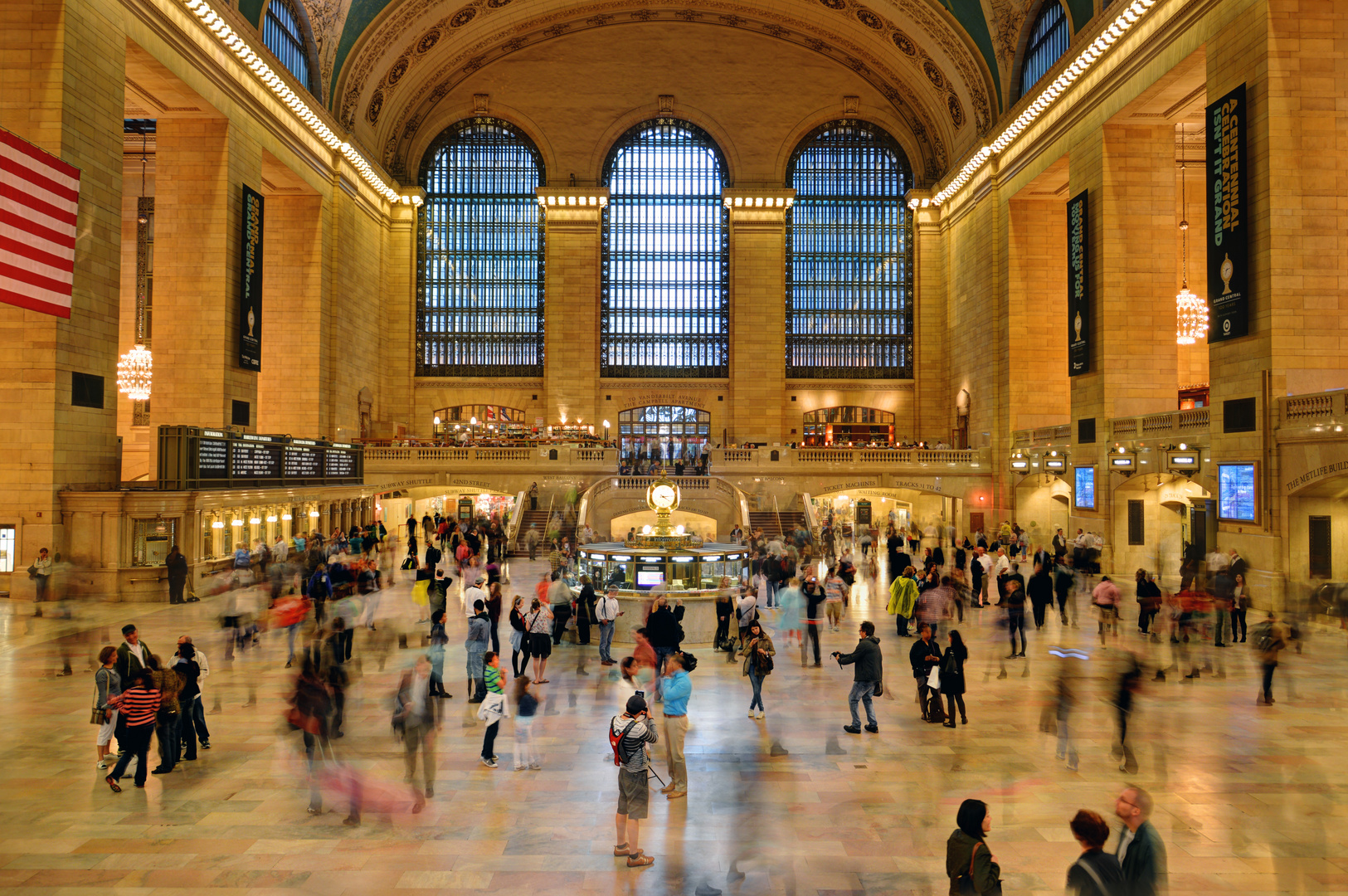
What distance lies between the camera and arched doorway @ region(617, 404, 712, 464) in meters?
45.7

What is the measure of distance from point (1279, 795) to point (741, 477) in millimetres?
26019

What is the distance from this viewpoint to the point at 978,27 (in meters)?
34.5

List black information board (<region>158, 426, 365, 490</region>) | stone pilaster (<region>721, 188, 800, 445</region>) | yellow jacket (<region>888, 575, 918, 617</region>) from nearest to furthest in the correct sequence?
yellow jacket (<region>888, 575, 918, 617</region>), black information board (<region>158, 426, 365, 490</region>), stone pilaster (<region>721, 188, 800, 445</region>)

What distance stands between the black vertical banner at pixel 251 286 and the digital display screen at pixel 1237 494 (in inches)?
1070

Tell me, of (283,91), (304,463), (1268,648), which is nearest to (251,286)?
(304,463)

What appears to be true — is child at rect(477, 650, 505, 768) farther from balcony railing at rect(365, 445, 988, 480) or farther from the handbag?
balcony railing at rect(365, 445, 988, 480)

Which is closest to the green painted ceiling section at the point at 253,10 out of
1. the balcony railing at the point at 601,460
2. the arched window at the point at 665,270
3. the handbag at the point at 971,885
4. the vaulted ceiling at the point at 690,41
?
the vaulted ceiling at the point at 690,41

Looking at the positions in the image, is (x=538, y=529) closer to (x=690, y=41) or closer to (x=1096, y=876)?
(x=1096, y=876)

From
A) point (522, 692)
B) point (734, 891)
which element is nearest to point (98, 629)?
point (522, 692)

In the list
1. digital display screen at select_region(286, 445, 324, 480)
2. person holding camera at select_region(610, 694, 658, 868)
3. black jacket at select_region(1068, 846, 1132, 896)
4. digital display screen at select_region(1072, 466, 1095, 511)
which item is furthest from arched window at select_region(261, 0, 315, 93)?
black jacket at select_region(1068, 846, 1132, 896)

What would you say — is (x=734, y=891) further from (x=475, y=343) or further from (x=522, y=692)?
(x=475, y=343)

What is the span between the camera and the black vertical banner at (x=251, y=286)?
92.5 ft

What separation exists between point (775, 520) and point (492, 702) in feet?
77.1

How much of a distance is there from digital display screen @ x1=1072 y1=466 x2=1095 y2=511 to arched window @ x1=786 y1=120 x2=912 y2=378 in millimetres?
18132
